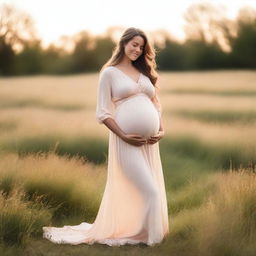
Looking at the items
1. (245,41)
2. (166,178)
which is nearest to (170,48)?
(245,41)

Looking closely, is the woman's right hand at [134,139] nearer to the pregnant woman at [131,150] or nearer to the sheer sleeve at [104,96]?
the pregnant woman at [131,150]

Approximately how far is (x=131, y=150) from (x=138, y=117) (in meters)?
0.30

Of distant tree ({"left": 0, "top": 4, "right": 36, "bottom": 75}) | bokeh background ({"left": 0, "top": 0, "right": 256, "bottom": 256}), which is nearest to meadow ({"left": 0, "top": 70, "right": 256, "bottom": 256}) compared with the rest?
bokeh background ({"left": 0, "top": 0, "right": 256, "bottom": 256})

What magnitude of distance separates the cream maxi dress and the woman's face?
0.55 ft

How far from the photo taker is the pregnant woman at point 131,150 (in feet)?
17.2

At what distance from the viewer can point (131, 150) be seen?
208 inches

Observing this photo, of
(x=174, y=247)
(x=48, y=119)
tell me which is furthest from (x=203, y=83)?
(x=174, y=247)

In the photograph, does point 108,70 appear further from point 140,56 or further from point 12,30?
point 12,30

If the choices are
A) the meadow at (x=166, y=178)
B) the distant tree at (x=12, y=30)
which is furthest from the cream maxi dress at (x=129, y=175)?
the distant tree at (x=12, y=30)

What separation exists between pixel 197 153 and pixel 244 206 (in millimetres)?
4084

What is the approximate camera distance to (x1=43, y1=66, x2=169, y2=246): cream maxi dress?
5.23 m

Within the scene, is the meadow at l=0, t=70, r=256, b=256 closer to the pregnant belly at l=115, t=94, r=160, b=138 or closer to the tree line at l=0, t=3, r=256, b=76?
the pregnant belly at l=115, t=94, r=160, b=138

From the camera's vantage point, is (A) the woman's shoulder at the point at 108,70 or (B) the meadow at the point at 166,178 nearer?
(B) the meadow at the point at 166,178

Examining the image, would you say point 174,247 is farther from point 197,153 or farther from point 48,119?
point 48,119
